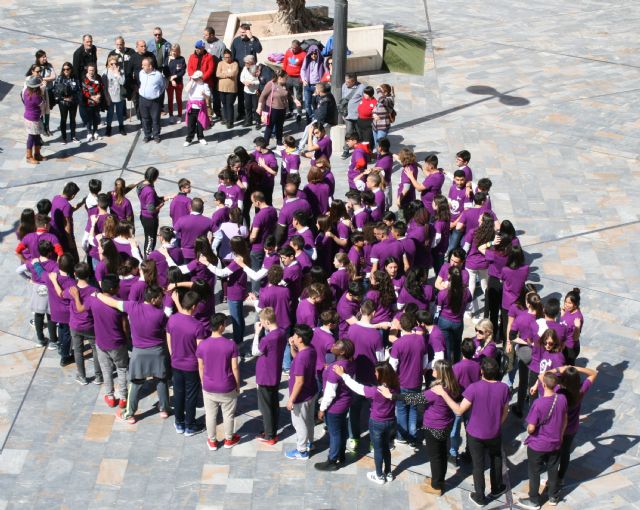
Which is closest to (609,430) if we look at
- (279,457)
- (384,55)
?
(279,457)

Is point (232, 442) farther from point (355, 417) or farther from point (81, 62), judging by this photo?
point (81, 62)

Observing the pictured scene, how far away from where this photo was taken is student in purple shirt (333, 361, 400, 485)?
A: 967 cm

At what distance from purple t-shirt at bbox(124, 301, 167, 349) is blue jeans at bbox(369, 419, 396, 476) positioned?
234 centimetres

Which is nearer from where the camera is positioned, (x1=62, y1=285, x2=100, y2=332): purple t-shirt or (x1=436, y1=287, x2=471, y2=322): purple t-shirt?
(x1=62, y1=285, x2=100, y2=332): purple t-shirt

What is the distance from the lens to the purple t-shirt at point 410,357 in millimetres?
10305

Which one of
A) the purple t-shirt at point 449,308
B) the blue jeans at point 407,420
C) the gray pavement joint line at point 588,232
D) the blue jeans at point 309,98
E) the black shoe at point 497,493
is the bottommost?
the gray pavement joint line at point 588,232

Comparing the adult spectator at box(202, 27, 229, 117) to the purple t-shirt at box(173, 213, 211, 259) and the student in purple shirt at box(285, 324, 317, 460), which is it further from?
the student in purple shirt at box(285, 324, 317, 460)

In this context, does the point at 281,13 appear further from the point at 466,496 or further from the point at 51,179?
the point at 466,496

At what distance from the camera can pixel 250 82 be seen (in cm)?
1808

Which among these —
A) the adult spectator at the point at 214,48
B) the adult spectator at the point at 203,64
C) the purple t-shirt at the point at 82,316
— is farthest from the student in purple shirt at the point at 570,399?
the adult spectator at the point at 214,48

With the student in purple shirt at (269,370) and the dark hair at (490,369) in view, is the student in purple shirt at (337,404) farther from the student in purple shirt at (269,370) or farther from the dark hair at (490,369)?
the dark hair at (490,369)

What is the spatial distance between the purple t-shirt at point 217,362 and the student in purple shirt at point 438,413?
5.25 feet

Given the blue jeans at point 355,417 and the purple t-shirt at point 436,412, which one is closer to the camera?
the purple t-shirt at point 436,412

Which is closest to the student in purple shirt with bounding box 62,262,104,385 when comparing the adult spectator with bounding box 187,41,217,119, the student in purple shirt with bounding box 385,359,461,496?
the student in purple shirt with bounding box 385,359,461,496
